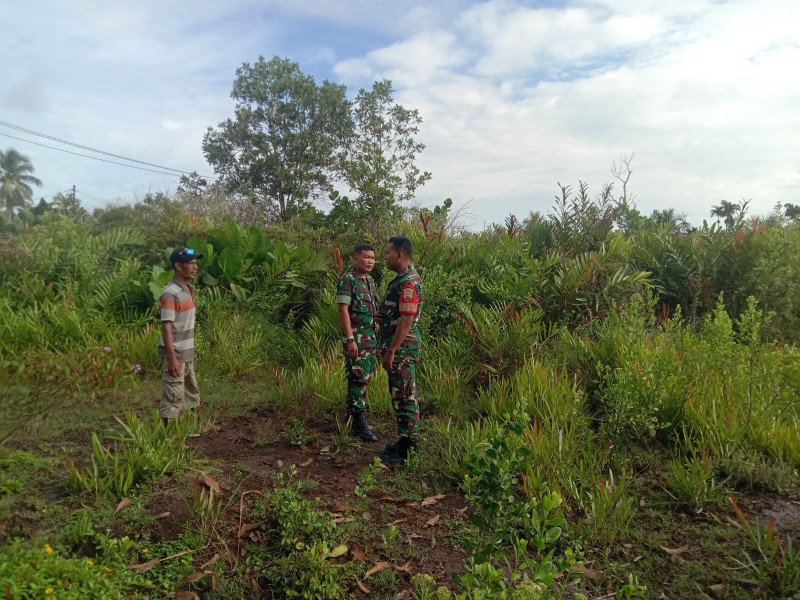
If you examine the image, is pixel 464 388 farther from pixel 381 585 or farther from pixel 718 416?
pixel 381 585

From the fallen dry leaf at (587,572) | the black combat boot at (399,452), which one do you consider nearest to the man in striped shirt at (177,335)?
the black combat boot at (399,452)

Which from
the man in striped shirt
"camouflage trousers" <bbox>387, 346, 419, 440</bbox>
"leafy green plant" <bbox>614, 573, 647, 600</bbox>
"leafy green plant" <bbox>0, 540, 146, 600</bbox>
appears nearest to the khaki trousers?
the man in striped shirt

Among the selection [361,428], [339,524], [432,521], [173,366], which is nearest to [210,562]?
[339,524]

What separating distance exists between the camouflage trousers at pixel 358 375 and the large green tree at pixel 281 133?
67.5ft

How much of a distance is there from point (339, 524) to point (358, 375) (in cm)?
168

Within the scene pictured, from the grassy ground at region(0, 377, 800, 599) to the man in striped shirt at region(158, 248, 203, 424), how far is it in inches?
21.0

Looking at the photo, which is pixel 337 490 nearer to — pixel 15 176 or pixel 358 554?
pixel 358 554

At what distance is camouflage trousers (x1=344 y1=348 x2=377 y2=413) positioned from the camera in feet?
15.7

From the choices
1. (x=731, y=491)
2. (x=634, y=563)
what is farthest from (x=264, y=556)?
(x=731, y=491)

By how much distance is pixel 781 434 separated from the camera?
3893 mm

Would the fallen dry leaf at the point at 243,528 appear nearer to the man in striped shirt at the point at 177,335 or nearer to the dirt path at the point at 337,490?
the dirt path at the point at 337,490

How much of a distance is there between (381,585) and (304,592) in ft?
1.39

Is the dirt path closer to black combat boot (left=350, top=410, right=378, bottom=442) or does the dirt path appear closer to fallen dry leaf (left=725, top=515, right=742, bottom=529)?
black combat boot (left=350, top=410, right=378, bottom=442)

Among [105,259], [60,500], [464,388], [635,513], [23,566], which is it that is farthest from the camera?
[105,259]
